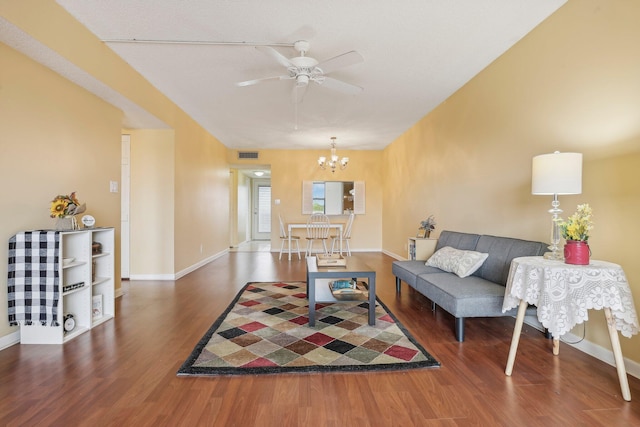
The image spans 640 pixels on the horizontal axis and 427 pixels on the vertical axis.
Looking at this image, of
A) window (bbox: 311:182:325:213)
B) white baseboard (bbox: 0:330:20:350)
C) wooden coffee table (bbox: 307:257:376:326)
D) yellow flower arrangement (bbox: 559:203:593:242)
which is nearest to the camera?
yellow flower arrangement (bbox: 559:203:593:242)

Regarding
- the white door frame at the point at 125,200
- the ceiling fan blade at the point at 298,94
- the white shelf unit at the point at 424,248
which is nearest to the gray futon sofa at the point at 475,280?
the white shelf unit at the point at 424,248

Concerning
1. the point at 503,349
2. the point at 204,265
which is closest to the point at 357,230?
the point at 204,265

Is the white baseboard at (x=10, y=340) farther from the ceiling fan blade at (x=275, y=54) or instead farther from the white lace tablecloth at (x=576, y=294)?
the white lace tablecloth at (x=576, y=294)

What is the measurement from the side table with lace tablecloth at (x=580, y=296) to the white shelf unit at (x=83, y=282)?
122 inches

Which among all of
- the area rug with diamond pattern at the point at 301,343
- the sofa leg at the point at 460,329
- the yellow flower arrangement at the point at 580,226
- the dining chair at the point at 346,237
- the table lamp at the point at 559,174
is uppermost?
the table lamp at the point at 559,174

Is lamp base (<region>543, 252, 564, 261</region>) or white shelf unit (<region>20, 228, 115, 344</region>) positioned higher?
lamp base (<region>543, 252, 564, 261</region>)

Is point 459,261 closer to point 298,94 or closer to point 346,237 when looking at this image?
point 298,94

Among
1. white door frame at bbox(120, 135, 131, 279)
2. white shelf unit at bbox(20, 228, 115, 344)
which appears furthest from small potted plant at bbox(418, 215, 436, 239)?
white door frame at bbox(120, 135, 131, 279)

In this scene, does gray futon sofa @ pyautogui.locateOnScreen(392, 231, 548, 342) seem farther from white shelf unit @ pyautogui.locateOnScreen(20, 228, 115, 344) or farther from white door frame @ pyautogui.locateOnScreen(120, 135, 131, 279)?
white door frame @ pyautogui.locateOnScreen(120, 135, 131, 279)

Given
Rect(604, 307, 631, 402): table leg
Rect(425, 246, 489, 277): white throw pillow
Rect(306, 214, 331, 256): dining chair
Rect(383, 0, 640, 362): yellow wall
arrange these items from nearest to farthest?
Rect(604, 307, 631, 402): table leg, Rect(383, 0, 640, 362): yellow wall, Rect(425, 246, 489, 277): white throw pillow, Rect(306, 214, 331, 256): dining chair

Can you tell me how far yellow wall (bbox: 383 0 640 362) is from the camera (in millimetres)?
1815

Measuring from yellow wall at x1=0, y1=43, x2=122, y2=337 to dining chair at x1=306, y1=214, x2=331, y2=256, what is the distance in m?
3.94

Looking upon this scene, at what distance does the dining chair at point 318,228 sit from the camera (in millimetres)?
6432

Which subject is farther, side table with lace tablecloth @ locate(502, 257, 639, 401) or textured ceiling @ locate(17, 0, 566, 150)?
textured ceiling @ locate(17, 0, 566, 150)
